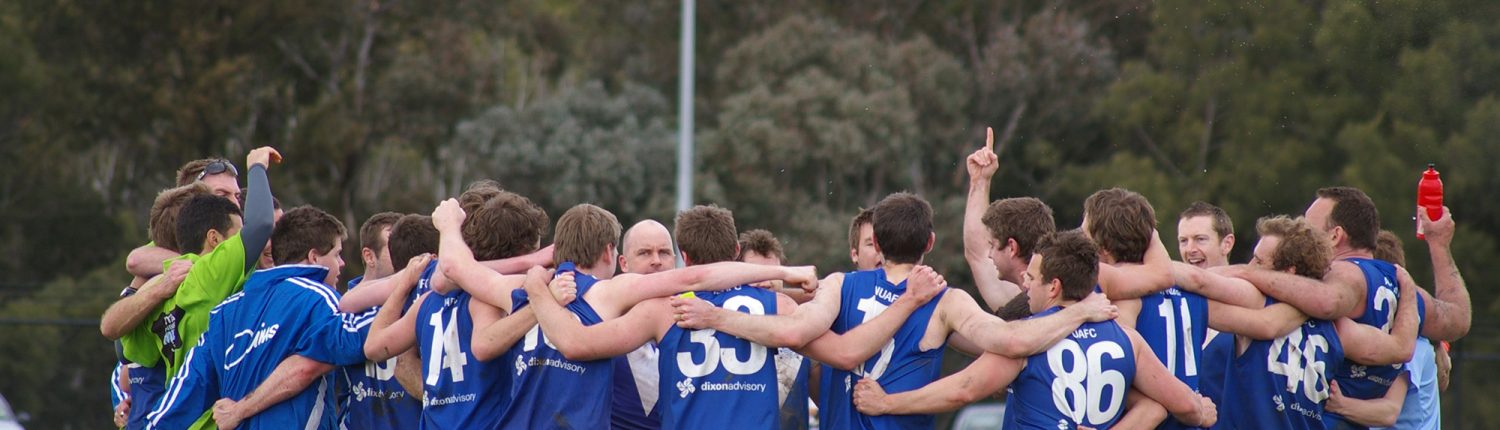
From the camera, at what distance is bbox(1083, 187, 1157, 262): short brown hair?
6273mm

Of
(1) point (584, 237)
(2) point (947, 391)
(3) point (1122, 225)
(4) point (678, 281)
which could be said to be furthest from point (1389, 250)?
(1) point (584, 237)

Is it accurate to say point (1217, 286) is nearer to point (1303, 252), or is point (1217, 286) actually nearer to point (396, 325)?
point (1303, 252)

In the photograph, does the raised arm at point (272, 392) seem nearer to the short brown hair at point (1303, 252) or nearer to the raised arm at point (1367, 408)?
the short brown hair at point (1303, 252)

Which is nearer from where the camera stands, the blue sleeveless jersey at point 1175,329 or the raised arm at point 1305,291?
the blue sleeveless jersey at point 1175,329

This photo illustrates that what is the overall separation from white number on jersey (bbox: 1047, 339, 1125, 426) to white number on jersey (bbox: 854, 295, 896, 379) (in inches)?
24.9

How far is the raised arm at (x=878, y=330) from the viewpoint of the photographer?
6.02 m

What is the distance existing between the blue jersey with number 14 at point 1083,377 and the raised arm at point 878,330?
0.43m

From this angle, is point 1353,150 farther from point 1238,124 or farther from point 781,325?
point 781,325

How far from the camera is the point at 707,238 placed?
6371 millimetres

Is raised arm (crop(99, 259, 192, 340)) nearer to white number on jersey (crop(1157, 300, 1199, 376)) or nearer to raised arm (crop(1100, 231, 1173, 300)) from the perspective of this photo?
raised arm (crop(1100, 231, 1173, 300))

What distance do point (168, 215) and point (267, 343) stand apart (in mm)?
1293

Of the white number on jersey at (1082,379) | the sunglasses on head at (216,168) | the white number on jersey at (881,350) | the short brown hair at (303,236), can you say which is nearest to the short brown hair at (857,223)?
the white number on jersey at (881,350)

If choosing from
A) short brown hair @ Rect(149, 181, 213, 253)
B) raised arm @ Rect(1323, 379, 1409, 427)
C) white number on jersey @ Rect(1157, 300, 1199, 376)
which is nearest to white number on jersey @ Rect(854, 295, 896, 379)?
white number on jersey @ Rect(1157, 300, 1199, 376)

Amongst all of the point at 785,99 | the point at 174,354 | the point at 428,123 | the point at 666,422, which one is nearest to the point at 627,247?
the point at 666,422
